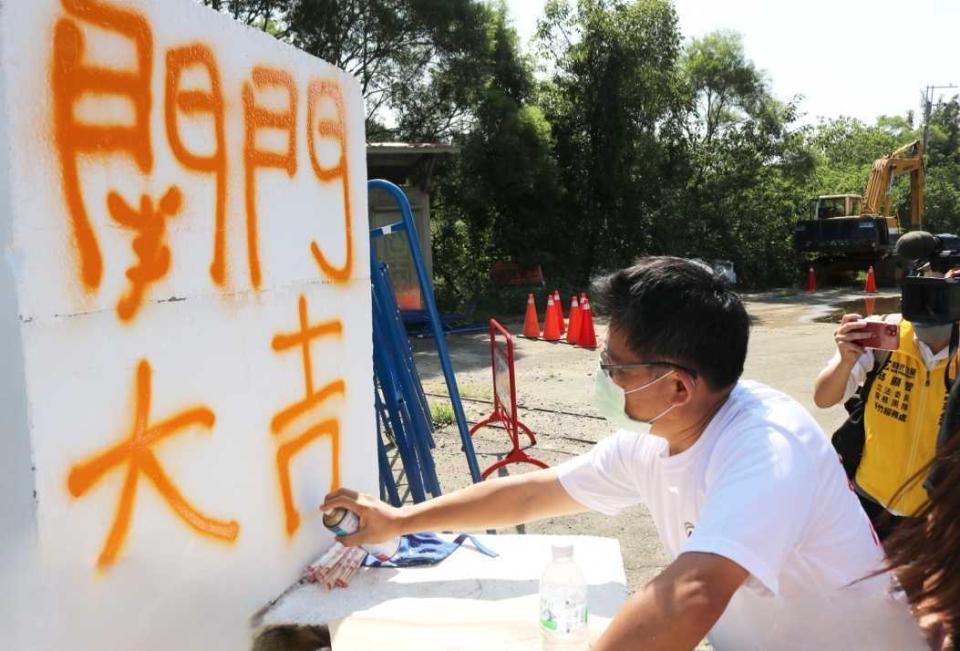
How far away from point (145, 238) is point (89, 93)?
327 mm

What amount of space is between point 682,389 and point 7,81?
143cm

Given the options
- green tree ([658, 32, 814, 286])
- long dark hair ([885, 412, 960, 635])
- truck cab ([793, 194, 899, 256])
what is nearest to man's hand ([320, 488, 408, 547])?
long dark hair ([885, 412, 960, 635])

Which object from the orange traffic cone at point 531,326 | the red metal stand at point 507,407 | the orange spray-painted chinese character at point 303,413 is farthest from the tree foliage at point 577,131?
the orange spray-painted chinese character at point 303,413

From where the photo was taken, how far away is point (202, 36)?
2.00 meters

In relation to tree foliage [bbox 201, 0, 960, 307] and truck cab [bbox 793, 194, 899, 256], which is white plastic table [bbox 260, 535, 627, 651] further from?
truck cab [bbox 793, 194, 899, 256]

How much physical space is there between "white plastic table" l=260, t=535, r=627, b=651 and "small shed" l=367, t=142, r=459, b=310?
9.04 metres

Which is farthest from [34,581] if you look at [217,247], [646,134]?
[646,134]

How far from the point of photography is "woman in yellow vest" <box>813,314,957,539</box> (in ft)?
9.43

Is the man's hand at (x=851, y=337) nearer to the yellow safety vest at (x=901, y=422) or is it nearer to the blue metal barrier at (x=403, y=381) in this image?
the yellow safety vest at (x=901, y=422)

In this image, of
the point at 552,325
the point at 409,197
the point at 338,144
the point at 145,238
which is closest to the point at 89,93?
the point at 145,238

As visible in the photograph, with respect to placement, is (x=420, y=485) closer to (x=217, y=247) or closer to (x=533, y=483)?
(x=533, y=483)

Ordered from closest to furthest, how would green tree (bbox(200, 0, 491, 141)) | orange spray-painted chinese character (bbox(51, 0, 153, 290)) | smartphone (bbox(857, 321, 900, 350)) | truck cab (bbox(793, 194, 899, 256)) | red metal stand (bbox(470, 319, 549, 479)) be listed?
orange spray-painted chinese character (bbox(51, 0, 153, 290))
smartphone (bbox(857, 321, 900, 350))
red metal stand (bbox(470, 319, 549, 479))
green tree (bbox(200, 0, 491, 141))
truck cab (bbox(793, 194, 899, 256))

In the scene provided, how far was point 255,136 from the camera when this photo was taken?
2217mm

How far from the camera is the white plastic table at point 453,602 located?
86.4 inches
